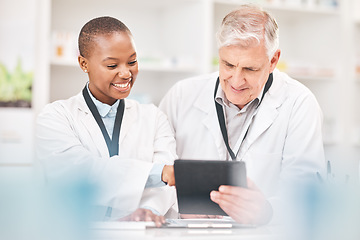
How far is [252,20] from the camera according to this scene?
106cm

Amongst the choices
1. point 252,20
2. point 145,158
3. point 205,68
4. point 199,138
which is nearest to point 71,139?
point 145,158

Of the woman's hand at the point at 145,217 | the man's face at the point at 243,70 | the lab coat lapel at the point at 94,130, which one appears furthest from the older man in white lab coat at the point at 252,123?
the lab coat lapel at the point at 94,130

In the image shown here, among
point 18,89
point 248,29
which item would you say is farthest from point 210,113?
point 18,89

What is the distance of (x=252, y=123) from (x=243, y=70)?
13cm

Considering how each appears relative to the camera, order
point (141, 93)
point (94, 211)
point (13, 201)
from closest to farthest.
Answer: point (13, 201) → point (94, 211) → point (141, 93)

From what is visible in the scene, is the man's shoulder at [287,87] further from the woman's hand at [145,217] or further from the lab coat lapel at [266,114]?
the woman's hand at [145,217]

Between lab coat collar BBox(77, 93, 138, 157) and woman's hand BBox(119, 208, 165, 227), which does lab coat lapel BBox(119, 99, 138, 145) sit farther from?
woman's hand BBox(119, 208, 165, 227)

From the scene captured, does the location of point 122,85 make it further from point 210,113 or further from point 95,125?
point 210,113

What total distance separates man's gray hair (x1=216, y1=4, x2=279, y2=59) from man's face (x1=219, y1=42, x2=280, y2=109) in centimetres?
1

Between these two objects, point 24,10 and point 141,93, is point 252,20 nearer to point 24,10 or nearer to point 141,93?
point 141,93

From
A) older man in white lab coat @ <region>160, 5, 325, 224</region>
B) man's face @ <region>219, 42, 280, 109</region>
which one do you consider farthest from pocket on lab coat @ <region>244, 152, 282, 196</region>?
man's face @ <region>219, 42, 280, 109</region>

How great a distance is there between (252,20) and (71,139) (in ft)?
1.49

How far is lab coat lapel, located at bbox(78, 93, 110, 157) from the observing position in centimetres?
93

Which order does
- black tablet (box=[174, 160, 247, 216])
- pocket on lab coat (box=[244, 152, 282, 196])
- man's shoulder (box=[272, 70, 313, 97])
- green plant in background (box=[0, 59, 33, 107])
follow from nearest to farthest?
black tablet (box=[174, 160, 247, 216]), pocket on lab coat (box=[244, 152, 282, 196]), man's shoulder (box=[272, 70, 313, 97]), green plant in background (box=[0, 59, 33, 107])
